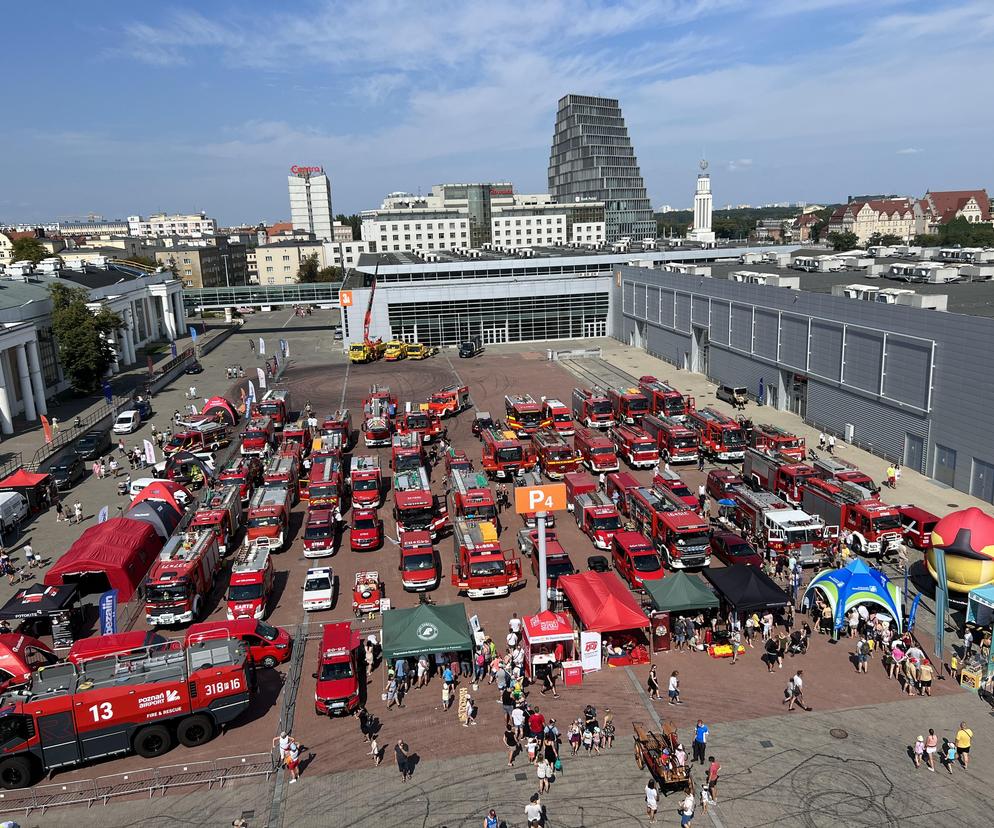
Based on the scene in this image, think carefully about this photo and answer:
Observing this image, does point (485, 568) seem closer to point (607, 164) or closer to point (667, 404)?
point (667, 404)

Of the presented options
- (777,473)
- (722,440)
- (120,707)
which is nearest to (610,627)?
(120,707)

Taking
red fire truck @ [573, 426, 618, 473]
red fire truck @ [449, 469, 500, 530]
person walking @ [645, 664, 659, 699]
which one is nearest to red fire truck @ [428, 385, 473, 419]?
red fire truck @ [573, 426, 618, 473]

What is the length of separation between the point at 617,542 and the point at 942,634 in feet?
32.2

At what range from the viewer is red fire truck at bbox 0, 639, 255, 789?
55.5 ft

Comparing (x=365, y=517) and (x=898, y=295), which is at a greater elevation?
(x=898, y=295)

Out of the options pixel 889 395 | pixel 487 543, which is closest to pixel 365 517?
pixel 487 543

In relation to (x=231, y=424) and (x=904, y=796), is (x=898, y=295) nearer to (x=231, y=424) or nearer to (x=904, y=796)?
(x=904, y=796)

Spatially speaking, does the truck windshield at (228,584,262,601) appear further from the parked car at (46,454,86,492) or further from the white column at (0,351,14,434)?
the white column at (0,351,14,434)

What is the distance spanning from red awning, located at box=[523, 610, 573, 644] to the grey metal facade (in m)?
21.1

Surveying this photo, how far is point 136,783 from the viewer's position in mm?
16891

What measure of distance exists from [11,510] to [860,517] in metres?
34.3

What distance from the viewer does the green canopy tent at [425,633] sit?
20.0 m

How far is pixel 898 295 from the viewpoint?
37.5 m

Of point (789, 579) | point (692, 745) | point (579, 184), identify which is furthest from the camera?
point (579, 184)
